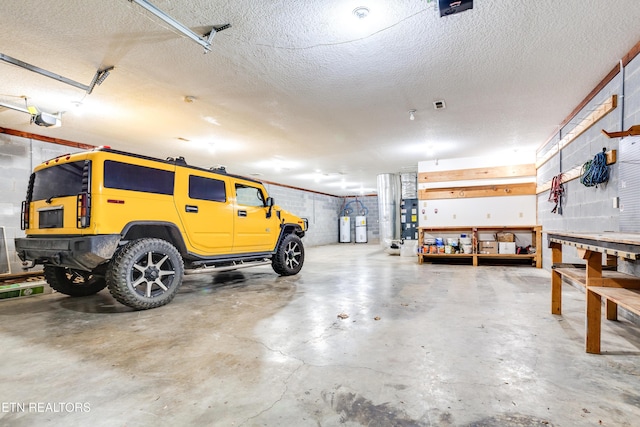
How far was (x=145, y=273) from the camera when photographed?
3393 mm

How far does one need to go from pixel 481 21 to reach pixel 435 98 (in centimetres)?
158

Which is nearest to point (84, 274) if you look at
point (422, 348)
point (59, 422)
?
point (59, 422)

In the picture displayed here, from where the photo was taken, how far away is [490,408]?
1.51 metres

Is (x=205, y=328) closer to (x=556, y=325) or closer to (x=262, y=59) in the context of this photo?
(x=262, y=59)

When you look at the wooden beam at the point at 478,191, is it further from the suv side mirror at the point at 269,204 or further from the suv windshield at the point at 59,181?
the suv windshield at the point at 59,181

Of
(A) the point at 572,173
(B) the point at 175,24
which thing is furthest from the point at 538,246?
(B) the point at 175,24

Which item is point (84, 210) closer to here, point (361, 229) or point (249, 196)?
point (249, 196)

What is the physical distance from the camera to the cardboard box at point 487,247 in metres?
6.78

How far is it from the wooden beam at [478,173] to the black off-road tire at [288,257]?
3.97 meters

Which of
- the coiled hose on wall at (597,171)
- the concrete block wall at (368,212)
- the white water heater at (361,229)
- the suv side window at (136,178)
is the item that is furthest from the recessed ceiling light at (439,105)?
the concrete block wall at (368,212)

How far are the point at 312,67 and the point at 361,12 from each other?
94 cm

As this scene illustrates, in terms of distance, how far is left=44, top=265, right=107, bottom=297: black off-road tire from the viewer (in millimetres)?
3873

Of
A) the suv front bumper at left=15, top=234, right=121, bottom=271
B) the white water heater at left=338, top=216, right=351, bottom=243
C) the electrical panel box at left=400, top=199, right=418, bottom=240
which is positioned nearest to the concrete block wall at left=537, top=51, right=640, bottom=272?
the electrical panel box at left=400, top=199, right=418, bottom=240

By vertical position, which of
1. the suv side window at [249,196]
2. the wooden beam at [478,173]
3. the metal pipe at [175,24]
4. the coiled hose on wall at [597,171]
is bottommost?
the suv side window at [249,196]
